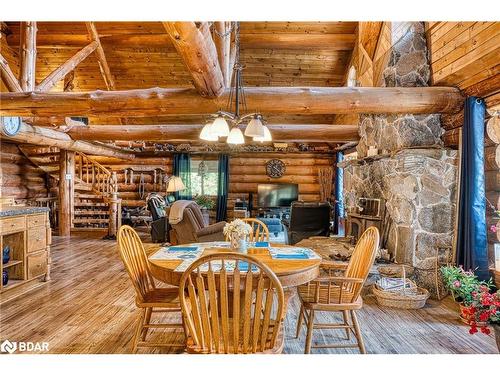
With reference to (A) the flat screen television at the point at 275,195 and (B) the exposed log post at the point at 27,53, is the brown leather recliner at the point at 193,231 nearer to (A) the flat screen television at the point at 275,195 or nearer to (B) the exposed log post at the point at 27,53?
(B) the exposed log post at the point at 27,53

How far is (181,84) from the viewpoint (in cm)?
856

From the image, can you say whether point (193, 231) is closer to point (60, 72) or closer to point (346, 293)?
point (346, 293)

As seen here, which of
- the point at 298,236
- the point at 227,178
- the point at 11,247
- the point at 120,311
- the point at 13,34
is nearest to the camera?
the point at 120,311

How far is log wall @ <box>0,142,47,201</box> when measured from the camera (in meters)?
8.41

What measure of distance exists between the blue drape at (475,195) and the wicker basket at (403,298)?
1.81 feet

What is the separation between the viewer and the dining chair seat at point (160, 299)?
8.18 ft

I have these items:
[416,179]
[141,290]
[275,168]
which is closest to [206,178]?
[275,168]

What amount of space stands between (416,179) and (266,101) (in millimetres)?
2011

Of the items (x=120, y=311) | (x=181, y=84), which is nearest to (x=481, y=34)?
(x=120, y=311)

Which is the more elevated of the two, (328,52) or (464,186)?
(328,52)

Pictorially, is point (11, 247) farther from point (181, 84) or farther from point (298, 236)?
point (181, 84)

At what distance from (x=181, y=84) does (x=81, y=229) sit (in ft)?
14.0

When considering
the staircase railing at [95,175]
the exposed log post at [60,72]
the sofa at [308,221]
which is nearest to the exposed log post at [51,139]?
the staircase railing at [95,175]

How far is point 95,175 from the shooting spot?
9.66 m
